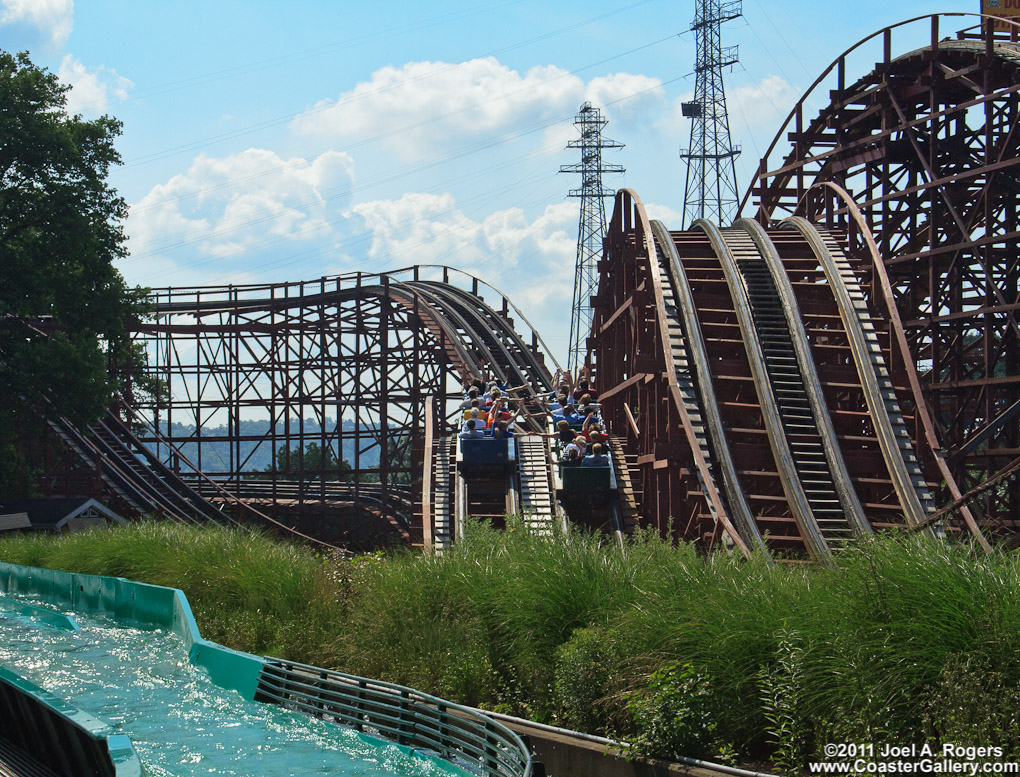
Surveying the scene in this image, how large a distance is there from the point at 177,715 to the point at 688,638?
4.79 meters

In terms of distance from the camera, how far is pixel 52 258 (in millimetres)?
26562

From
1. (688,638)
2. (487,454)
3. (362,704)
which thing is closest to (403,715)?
(362,704)

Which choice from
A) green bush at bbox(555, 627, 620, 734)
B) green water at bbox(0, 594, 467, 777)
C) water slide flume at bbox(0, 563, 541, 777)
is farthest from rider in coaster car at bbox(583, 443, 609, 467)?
green bush at bbox(555, 627, 620, 734)

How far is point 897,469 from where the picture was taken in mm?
15094

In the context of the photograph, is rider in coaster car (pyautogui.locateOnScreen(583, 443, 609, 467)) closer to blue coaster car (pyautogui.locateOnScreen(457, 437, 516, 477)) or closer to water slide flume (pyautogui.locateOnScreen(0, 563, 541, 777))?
blue coaster car (pyautogui.locateOnScreen(457, 437, 516, 477))

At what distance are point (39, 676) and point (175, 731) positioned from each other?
3486 mm

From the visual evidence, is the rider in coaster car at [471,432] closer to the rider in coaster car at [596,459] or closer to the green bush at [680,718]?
the rider in coaster car at [596,459]

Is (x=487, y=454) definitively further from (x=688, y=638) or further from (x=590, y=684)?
(x=688, y=638)

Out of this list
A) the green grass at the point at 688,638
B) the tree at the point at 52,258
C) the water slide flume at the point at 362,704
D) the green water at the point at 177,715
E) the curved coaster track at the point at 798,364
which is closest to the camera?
the green grass at the point at 688,638

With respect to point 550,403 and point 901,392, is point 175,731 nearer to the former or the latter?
point 901,392

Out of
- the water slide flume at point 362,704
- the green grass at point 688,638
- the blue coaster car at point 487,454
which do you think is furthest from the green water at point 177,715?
the blue coaster car at point 487,454

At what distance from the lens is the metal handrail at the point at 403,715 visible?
704 centimetres

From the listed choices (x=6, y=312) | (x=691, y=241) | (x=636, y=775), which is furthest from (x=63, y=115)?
(x=636, y=775)

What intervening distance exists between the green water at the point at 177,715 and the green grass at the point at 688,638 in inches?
43.2
